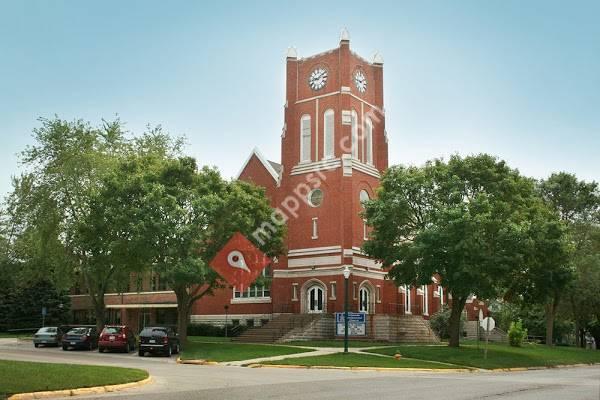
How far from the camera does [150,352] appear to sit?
1377 inches

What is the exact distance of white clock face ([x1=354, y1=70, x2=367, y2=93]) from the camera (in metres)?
51.6

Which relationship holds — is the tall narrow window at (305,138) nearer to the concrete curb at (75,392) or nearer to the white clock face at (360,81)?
the white clock face at (360,81)

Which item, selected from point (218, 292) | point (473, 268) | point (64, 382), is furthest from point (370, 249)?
point (64, 382)

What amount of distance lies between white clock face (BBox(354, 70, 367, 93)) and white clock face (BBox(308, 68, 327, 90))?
93.6 inches

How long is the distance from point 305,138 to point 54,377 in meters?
35.7

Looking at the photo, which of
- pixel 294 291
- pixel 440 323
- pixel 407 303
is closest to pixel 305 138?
pixel 294 291

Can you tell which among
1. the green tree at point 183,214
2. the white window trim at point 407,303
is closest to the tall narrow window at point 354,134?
the white window trim at point 407,303

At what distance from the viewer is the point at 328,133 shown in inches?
1980

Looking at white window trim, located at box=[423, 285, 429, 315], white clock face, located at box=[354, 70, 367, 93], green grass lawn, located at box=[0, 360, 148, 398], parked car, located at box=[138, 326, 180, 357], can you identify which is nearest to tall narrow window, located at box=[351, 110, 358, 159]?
white clock face, located at box=[354, 70, 367, 93]

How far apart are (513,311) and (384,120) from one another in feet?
100

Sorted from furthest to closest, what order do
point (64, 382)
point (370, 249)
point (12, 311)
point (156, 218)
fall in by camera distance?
point (12, 311), point (370, 249), point (156, 218), point (64, 382)

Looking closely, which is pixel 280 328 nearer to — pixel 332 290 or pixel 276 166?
pixel 332 290

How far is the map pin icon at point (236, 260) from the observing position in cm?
3919

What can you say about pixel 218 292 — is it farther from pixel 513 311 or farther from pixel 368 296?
pixel 513 311
